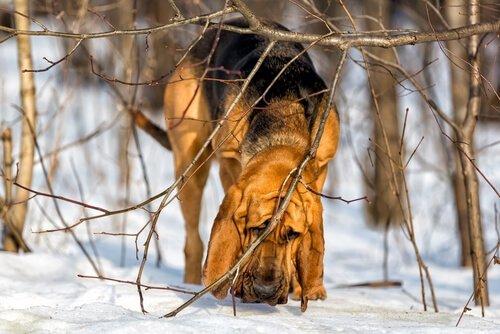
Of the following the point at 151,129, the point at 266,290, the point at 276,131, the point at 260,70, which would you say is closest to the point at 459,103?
the point at 151,129

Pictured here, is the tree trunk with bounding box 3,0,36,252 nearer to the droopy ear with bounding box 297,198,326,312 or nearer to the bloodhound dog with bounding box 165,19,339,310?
the bloodhound dog with bounding box 165,19,339,310

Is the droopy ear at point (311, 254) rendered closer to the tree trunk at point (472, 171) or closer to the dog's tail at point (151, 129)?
the tree trunk at point (472, 171)

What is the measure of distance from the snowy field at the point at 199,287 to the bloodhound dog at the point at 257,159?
24 cm

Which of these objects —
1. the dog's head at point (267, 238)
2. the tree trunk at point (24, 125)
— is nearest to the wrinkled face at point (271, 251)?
the dog's head at point (267, 238)

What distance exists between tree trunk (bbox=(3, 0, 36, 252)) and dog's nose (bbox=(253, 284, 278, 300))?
107 inches

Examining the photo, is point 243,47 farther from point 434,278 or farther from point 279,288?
point 434,278

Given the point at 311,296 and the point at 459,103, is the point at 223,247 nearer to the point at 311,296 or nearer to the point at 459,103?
the point at 311,296

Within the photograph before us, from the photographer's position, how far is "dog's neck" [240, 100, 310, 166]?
5.20 meters

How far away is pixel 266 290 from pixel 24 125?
3128 millimetres

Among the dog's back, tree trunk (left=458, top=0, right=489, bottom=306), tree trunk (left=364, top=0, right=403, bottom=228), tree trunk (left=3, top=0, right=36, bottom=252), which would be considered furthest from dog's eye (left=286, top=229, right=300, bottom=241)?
tree trunk (left=364, top=0, right=403, bottom=228)

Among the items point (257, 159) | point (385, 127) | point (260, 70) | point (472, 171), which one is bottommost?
point (257, 159)

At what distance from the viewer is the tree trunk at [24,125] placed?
21.6ft

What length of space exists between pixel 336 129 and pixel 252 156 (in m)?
0.67

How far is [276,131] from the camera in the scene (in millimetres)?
5258
